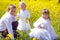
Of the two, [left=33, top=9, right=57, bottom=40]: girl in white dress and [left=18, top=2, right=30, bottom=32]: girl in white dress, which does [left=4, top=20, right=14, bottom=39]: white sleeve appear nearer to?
[left=18, top=2, right=30, bottom=32]: girl in white dress

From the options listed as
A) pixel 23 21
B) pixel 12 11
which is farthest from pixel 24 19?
pixel 12 11

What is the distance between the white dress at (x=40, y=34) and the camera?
3676 millimetres

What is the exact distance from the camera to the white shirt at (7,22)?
3.64m

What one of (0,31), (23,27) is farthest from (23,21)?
(0,31)

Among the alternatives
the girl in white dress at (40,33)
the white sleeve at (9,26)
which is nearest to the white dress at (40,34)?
the girl in white dress at (40,33)

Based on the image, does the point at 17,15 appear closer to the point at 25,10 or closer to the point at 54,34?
the point at 25,10

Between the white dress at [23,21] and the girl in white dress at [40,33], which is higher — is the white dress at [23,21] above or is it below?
above

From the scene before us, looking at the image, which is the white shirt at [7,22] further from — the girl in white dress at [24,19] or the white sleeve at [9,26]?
the girl in white dress at [24,19]

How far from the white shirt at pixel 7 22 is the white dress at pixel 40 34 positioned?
0.26 meters

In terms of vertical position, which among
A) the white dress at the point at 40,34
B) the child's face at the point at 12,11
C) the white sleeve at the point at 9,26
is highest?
the child's face at the point at 12,11

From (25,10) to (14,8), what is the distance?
13 centimetres

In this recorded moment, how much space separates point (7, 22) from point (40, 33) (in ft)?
1.32

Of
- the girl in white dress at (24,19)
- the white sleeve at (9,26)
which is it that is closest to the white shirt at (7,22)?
the white sleeve at (9,26)

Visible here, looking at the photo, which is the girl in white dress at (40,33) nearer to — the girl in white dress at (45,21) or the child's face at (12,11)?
the girl in white dress at (45,21)
